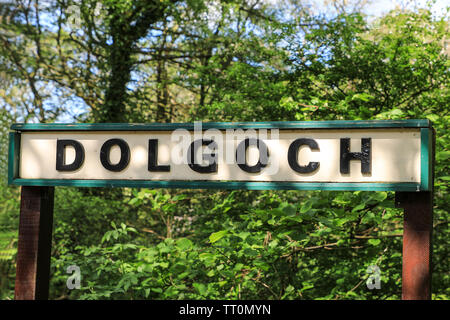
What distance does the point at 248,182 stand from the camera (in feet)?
7.90

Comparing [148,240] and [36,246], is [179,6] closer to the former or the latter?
[148,240]

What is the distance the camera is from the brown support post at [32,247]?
262 cm

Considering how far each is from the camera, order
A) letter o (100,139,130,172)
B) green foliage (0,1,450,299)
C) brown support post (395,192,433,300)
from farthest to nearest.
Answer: green foliage (0,1,450,299)
letter o (100,139,130,172)
brown support post (395,192,433,300)

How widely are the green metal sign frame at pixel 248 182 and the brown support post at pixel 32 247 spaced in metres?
0.11

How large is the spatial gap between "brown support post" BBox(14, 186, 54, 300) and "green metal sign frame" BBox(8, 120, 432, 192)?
11 centimetres

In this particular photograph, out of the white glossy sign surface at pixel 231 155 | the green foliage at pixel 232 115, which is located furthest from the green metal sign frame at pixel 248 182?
the green foliage at pixel 232 115

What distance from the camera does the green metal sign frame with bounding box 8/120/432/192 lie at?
220cm

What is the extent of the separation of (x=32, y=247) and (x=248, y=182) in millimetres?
1286

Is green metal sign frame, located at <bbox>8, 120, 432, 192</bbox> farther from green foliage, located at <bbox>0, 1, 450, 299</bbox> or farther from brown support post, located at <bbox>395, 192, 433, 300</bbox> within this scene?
green foliage, located at <bbox>0, 1, 450, 299</bbox>

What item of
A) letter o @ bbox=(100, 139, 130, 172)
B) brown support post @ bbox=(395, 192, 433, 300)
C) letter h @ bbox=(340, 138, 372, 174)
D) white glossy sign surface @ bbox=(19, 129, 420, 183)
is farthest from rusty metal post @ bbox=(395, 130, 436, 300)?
letter o @ bbox=(100, 139, 130, 172)

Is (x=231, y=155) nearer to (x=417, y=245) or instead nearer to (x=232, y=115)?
(x=417, y=245)

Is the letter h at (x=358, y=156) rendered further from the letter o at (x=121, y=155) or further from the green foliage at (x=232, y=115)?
the letter o at (x=121, y=155)
